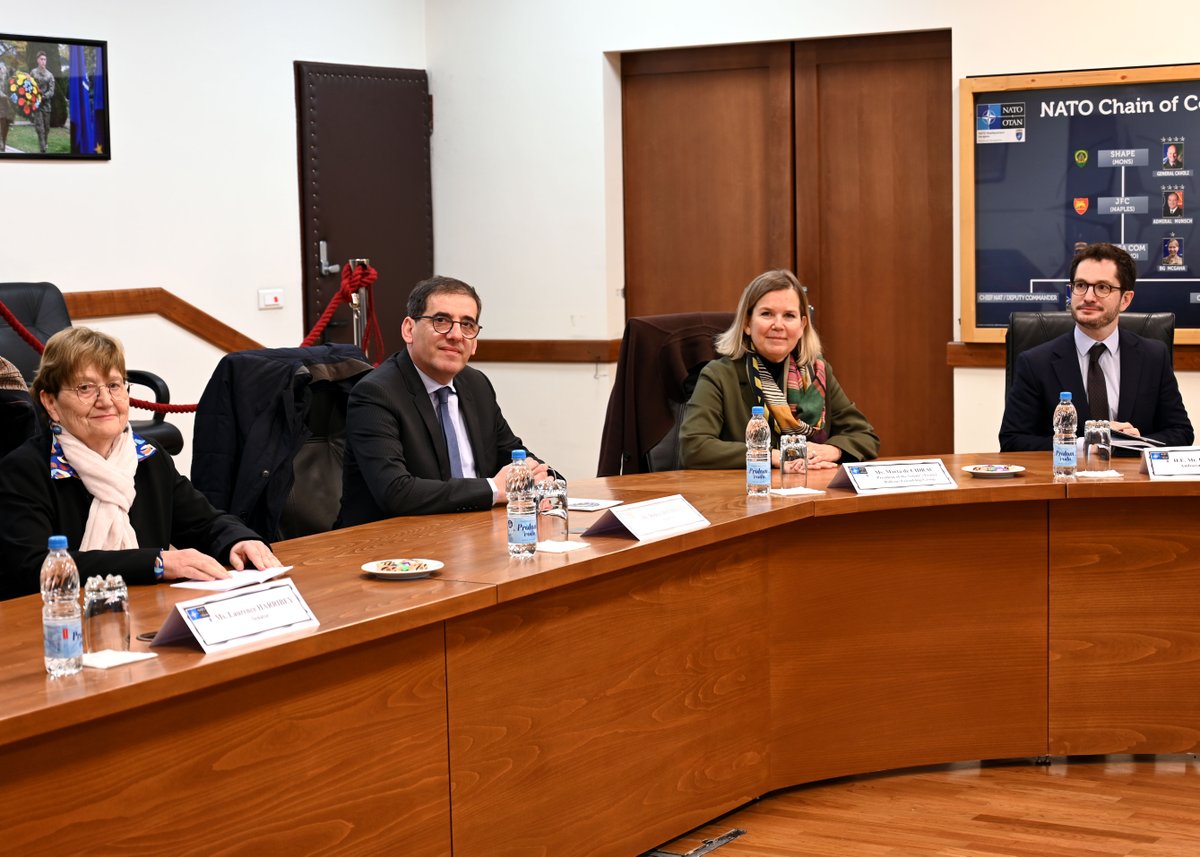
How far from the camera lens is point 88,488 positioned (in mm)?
2783

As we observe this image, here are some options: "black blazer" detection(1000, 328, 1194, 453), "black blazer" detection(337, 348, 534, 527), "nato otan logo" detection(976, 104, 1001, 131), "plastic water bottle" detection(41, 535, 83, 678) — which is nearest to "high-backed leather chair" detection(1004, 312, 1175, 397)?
"black blazer" detection(1000, 328, 1194, 453)

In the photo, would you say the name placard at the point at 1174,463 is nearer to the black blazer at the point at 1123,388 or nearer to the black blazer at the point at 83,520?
the black blazer at the point at 1123,388

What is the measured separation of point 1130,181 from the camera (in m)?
5.93

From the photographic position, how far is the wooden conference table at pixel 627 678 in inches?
81.5

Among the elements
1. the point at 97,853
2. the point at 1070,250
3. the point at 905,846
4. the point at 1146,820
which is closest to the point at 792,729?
the point at 905,846

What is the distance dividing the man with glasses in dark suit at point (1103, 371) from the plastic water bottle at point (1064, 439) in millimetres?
409

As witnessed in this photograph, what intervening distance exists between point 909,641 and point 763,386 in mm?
813

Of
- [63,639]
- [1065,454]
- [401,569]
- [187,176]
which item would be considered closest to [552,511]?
[401,569]

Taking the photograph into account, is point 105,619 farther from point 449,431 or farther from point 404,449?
point 449,431

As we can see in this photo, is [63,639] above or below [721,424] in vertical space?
below

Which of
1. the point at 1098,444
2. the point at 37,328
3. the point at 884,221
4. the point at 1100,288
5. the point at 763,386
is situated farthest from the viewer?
the point at 884,221

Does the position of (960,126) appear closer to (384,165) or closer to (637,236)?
(637,236)

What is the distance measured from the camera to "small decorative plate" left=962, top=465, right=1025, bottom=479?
12.0 feet

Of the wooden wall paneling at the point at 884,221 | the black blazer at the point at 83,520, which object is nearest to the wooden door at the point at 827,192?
the wooden wall paneling at the point at 884,221
